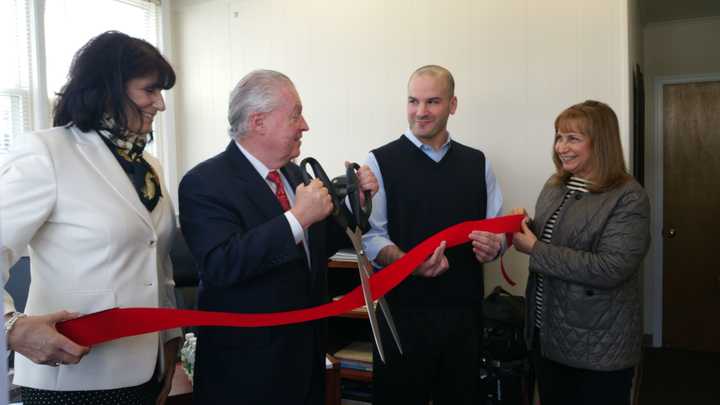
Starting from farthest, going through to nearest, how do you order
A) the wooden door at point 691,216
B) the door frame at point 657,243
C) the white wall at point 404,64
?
the door frame at point 657,243
the wooden door at point 691,216
the white wall at point 404,64

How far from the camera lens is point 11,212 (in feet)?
4.04

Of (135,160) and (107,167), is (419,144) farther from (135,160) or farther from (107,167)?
(107,167)

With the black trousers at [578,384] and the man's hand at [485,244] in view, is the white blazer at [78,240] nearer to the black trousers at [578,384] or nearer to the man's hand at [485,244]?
the man's hand at [485,244]

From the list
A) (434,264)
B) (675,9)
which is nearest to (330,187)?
(434,264)

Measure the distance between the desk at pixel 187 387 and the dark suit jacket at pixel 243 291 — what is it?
860 mm

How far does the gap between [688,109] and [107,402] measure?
16.8 feet

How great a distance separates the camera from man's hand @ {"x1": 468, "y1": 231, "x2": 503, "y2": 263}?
2.03 m

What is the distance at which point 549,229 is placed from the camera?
2107 millimetres

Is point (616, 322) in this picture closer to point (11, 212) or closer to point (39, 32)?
point (11, 212)

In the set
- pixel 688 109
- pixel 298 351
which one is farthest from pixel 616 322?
pixel 688 109

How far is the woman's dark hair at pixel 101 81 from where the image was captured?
1.39m

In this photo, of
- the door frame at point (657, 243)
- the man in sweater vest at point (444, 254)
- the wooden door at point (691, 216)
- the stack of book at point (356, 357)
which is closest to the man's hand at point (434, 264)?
the man in sweater vest at point (444, 254)

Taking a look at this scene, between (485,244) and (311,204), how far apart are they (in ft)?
2.90

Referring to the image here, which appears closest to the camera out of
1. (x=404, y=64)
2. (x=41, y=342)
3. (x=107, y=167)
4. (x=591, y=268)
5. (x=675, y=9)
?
(x=41, y=342)
